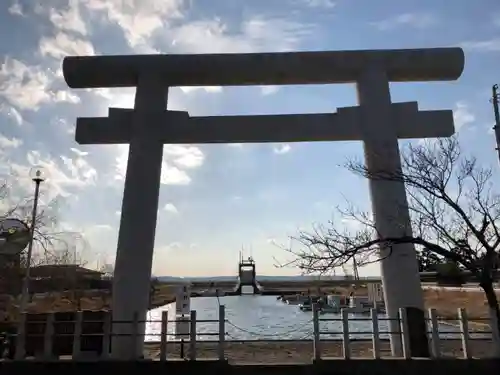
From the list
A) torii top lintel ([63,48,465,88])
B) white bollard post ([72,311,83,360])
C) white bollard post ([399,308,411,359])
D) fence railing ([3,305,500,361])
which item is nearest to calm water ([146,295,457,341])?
fence railing ([3,305,500,361])

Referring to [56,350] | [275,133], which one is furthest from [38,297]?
[275,133]

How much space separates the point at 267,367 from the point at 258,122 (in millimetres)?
4004

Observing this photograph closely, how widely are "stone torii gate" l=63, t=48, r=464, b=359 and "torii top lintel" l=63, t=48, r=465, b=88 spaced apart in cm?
2

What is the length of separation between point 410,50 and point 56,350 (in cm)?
787

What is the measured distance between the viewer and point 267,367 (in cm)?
598

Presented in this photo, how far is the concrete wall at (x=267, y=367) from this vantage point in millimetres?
5930

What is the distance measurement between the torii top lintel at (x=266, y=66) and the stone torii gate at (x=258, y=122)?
2cm

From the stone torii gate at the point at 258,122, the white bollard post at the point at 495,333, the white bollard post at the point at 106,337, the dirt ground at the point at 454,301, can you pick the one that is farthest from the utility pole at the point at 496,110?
the dirt ground at the point at 454,301

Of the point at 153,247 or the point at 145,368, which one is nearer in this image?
the point at 145,368

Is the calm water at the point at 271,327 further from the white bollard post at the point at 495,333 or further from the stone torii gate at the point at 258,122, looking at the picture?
the white bollard post at the point at 495,333

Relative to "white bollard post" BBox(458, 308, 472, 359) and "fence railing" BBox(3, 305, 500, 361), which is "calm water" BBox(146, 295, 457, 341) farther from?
"white bollard post" BBox(458, 308, 472, 359)

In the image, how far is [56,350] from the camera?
265 inches

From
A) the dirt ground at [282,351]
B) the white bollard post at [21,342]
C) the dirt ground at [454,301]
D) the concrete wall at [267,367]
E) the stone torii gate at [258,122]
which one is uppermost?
the stone torii gate at [258,122]

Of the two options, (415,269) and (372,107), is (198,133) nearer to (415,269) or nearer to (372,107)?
(372,107)
